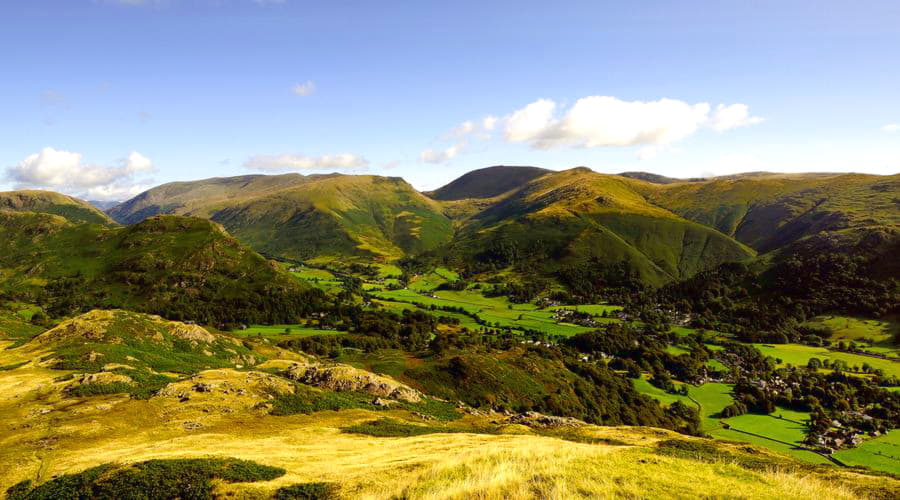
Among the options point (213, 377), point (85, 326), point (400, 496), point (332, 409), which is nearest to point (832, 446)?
point (332, 409)

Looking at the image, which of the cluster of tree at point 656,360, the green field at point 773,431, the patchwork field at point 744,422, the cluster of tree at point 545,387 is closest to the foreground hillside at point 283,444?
the cluster of tree at point 545,387

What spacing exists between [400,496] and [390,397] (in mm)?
51844

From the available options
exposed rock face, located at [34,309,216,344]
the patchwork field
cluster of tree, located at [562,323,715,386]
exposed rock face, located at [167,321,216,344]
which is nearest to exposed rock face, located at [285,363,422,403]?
exposed rock face, located at [167,321,216,344]

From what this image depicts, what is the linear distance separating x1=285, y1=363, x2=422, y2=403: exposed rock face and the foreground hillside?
0.27 meters

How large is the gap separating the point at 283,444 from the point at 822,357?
235 m

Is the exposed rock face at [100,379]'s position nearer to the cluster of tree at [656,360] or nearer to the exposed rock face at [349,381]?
the exposed rock face at [349,381]

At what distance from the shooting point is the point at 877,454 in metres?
96.7

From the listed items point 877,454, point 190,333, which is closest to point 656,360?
point 877,454

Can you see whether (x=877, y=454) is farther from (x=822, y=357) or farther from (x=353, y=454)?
(x=353, y=454)

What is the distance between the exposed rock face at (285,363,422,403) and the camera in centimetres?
6831

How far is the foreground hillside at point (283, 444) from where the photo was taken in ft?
68.6

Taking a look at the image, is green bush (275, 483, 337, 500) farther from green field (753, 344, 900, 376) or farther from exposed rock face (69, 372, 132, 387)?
green field (753, 344, 900, 376)

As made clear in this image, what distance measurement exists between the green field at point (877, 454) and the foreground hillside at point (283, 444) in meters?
68.2

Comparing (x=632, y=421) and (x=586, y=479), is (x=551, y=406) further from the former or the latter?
(x=586, y=479)
